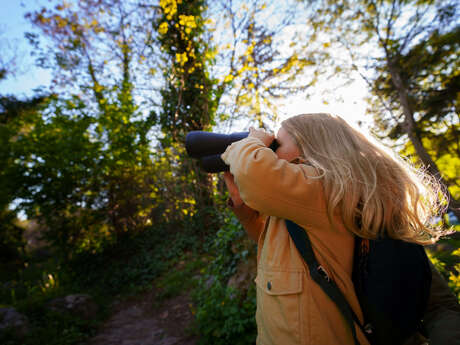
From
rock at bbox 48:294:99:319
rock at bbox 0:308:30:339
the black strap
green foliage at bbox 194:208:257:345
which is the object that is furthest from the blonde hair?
rock at bbox 48:294:99:319

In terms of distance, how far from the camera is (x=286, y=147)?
1.09 m

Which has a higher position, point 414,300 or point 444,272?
point 414,300

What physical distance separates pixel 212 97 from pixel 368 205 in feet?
14.2

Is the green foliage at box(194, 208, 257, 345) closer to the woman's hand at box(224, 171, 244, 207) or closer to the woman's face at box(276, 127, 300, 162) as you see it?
the woman's hand at box(224, 171, 244, 207)

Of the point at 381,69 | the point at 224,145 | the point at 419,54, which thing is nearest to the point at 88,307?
the point at 224,145

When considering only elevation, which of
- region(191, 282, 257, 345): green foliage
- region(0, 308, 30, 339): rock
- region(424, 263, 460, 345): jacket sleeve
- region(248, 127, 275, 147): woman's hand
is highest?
region(248, 127, 275, 147): woman's hand

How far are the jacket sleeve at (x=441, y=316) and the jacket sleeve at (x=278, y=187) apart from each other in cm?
56

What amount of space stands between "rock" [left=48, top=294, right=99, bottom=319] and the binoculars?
4714 millimetres

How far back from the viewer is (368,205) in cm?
86

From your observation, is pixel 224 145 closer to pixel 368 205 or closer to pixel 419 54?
pixel 368 205

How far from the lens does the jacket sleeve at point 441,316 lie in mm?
793

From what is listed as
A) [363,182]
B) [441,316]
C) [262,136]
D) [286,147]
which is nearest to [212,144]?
[262,136]

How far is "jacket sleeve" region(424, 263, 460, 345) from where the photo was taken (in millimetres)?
793

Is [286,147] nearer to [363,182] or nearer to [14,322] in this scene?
[363,182]
